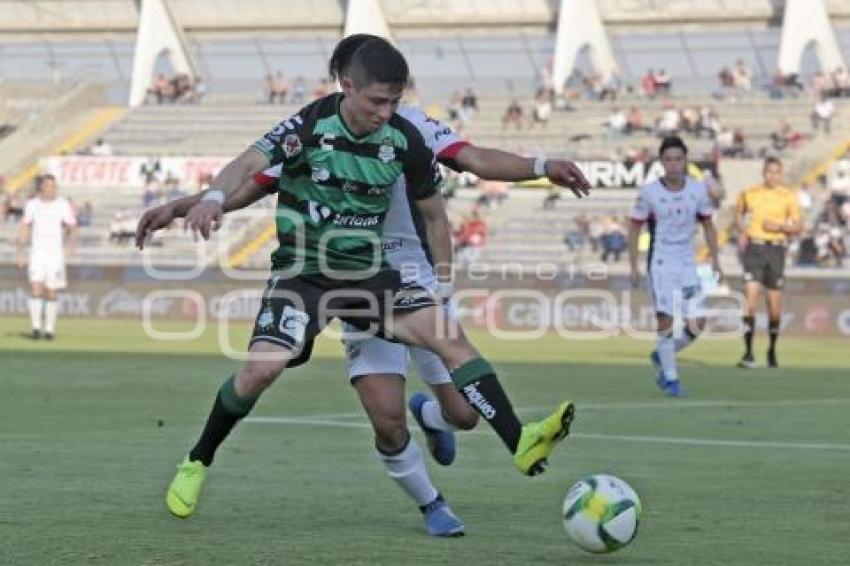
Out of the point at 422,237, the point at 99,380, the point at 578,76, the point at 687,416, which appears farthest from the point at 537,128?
the point at 422,237

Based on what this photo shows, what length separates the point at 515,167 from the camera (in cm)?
885

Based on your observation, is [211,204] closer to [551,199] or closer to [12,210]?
[551,199]

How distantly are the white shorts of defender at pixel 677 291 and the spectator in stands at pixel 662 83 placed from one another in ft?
124

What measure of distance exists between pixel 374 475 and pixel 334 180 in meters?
2.89

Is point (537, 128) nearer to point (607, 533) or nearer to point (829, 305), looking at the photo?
point (829, 305)

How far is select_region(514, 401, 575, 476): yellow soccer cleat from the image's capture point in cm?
826

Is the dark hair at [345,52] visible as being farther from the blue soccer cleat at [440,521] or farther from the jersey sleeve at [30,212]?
the jersey sleeve at [30,212]

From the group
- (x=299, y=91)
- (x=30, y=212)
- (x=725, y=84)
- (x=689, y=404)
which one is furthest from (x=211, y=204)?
(x=299, y=91)

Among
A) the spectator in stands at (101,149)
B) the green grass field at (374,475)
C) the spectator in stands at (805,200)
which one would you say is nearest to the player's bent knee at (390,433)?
the green grass field at (374,475)

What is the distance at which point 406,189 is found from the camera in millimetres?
9508

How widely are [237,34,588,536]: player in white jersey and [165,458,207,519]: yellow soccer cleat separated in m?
0.79

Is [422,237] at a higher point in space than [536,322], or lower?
higher

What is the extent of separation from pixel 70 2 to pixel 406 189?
62.9m

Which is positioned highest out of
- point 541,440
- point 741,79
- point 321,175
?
point 741,79
